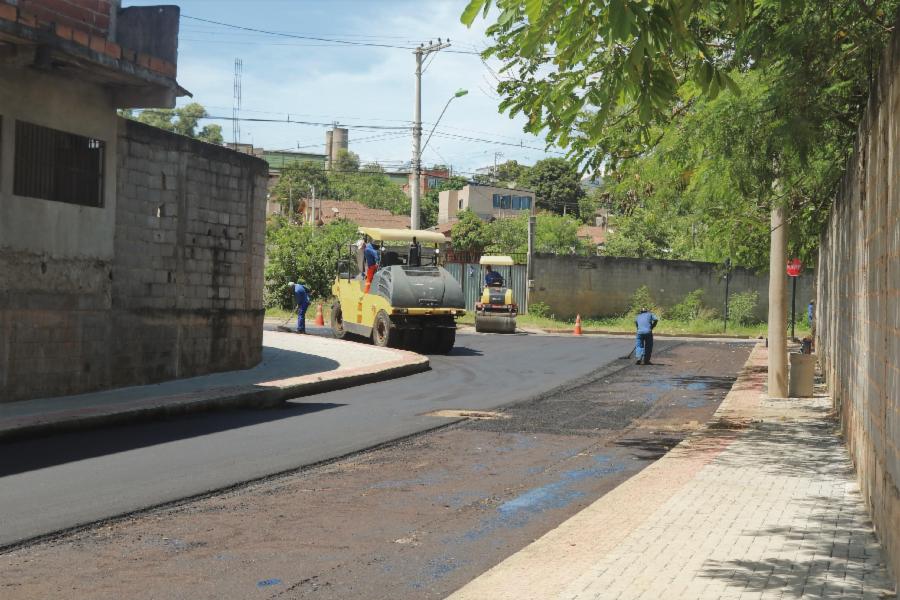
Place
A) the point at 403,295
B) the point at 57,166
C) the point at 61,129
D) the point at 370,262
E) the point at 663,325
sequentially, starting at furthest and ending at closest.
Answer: the point at 663,325 < the point at 370,262 < the point at 403,295 < the point at 57,166 < the point at 61,129

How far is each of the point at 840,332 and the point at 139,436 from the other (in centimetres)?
849

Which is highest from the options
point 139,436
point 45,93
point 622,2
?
point 45,93

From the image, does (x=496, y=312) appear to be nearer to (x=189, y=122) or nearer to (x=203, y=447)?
Answer: (x=203, y=447)

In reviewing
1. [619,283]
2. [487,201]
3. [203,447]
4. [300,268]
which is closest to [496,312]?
[619,283]

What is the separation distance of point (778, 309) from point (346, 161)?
109379mm

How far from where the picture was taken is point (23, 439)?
11.1 m

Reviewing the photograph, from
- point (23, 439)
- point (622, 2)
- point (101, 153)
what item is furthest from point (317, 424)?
point (622, 2)

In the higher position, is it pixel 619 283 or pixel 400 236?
pixel 400 236

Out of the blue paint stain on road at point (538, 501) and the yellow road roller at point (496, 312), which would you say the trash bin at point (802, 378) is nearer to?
the blue paint stain on road at point (538, 501)

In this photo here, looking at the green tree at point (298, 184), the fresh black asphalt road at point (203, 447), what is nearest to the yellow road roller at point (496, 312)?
the fresh black asphalt road at point (203, 447)

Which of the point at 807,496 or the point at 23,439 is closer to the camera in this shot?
the point at 807,496

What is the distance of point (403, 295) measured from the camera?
24219 mm

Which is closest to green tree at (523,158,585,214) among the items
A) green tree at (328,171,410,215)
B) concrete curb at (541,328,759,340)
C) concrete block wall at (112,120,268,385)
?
green tree at (328,171,410,215)

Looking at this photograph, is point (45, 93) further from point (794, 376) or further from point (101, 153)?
point (794, 376)
